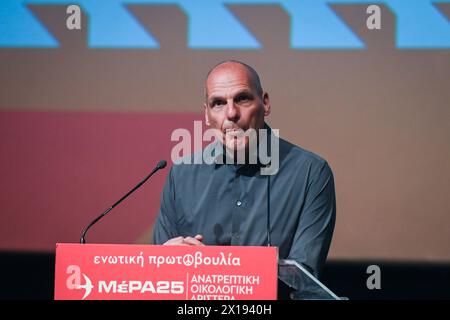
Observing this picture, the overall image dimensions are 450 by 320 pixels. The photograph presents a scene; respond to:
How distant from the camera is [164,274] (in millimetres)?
2990

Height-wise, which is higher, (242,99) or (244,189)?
Result: (242,99)

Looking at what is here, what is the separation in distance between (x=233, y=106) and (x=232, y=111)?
0.10 feet

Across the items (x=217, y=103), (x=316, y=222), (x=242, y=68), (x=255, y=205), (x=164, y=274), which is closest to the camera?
(x=164, y=274)

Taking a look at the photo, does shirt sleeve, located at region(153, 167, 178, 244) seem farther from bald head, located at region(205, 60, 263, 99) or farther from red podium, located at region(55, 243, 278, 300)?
red podium, located at region(55, 243, 278, 300)

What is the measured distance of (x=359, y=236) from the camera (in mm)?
4281

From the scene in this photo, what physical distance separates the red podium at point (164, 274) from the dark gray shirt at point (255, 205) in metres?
0.69

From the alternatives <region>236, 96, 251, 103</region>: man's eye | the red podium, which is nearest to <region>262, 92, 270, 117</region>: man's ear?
<region>236, 96, 251, 103</region>: man's eye

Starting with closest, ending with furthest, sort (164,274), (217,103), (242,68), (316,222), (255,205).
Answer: (164,274) < (316,222) < (255,205) < (217,103) < (242,68)

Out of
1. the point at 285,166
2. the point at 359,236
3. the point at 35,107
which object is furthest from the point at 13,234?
the point at 359,236

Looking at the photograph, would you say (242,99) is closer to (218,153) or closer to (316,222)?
(218,153)


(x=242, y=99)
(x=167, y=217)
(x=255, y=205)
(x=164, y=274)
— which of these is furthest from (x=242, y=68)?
(x=164, y=274)

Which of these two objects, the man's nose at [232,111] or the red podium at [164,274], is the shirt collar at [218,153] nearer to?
the man's nose at [232,111]

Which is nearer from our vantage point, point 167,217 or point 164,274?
point 164,274

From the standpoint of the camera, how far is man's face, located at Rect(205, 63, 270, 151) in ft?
13.1
